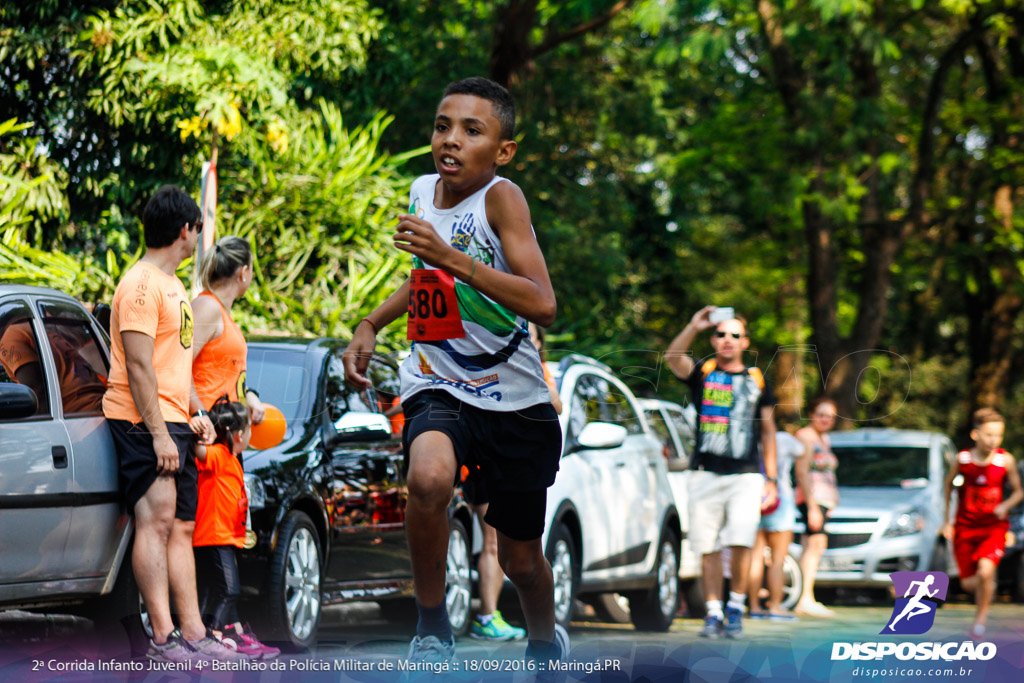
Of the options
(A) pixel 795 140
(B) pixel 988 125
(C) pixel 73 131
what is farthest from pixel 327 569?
(B) pixel 988 125

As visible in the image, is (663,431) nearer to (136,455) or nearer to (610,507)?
(610,507)

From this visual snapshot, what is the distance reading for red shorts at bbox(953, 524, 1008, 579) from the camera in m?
9.73

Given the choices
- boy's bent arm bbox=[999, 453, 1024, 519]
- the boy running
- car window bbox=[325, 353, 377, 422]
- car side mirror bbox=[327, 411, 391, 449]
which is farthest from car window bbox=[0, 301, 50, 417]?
boy's bent arm bbox=[999, 453, 1024, 519]

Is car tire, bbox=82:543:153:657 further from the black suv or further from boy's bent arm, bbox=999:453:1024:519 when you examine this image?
boy's bent arm, bbox=999:453:1024:519

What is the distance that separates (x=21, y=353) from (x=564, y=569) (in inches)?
156

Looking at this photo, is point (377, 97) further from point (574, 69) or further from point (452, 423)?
point (452, 423)

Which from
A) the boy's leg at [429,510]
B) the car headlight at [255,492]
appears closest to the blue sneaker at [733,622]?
the car headlight at [255,492]

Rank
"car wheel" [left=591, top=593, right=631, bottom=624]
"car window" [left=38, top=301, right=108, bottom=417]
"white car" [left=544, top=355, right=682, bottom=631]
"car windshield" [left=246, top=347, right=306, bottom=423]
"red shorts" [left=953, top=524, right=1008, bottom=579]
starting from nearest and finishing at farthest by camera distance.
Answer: "car window" [left=38, top=301, right=108, bottom=417] < "car windshield" [left=246, top=347, right=306, bottom=423] < "white car" [left=544, top=355, right=682, bottom=631] < "red shorts" [left=953, top=524, right=1008, bottom=579] < "car wheel" [left=591, top=593, right=631, bottom=624]

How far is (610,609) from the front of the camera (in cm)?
1095

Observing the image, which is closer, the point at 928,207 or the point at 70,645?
the point at 70,645

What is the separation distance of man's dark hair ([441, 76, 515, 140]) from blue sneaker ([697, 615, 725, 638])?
509 cm

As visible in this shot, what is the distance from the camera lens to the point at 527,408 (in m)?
4.39

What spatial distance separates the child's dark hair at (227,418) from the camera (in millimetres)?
6098

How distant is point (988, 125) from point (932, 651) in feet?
53.6
